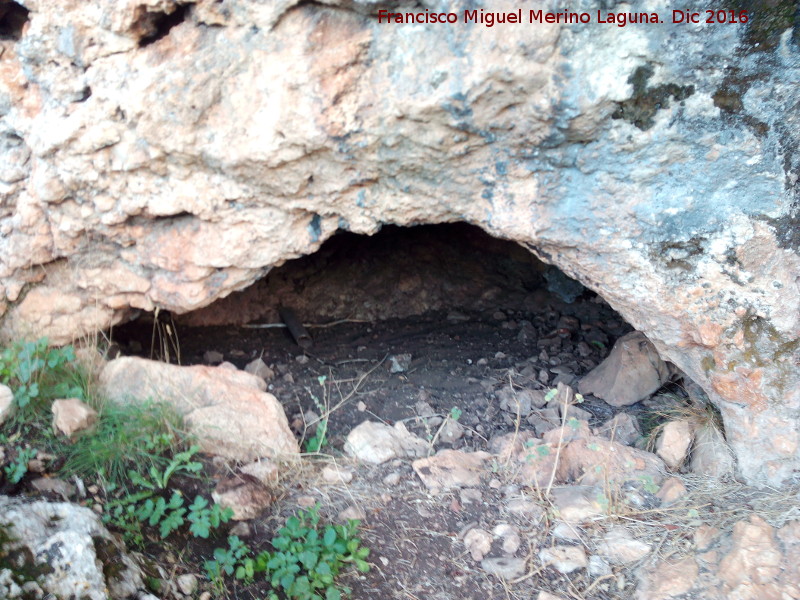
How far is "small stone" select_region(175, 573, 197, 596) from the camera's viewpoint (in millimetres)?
A: 1895

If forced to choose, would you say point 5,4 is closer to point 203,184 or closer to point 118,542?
point 203,184

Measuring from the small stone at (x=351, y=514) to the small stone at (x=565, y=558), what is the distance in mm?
606

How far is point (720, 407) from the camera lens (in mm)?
2361

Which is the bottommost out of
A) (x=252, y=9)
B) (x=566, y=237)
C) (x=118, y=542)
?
(x=118, y=542)

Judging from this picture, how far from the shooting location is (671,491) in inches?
91.2

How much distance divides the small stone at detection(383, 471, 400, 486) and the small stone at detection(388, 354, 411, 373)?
942 mm

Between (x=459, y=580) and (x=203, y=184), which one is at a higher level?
(x=203, y=184)

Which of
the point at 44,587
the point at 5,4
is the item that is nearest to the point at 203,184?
the point at 5,4

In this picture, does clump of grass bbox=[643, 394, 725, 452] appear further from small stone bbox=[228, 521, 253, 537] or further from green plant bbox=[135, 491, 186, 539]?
green plant bbox=[135, 491, 186, 539]

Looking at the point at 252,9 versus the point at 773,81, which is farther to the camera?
the point at 252,9

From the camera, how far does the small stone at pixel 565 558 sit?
211 centimetres

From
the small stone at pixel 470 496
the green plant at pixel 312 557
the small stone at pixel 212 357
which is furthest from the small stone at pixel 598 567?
the small stone at pixel 212 357

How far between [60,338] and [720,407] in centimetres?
266

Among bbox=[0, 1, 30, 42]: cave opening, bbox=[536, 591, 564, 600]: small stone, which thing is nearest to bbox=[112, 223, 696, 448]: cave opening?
bbox=[536, 591, 564, 600]: small stone
